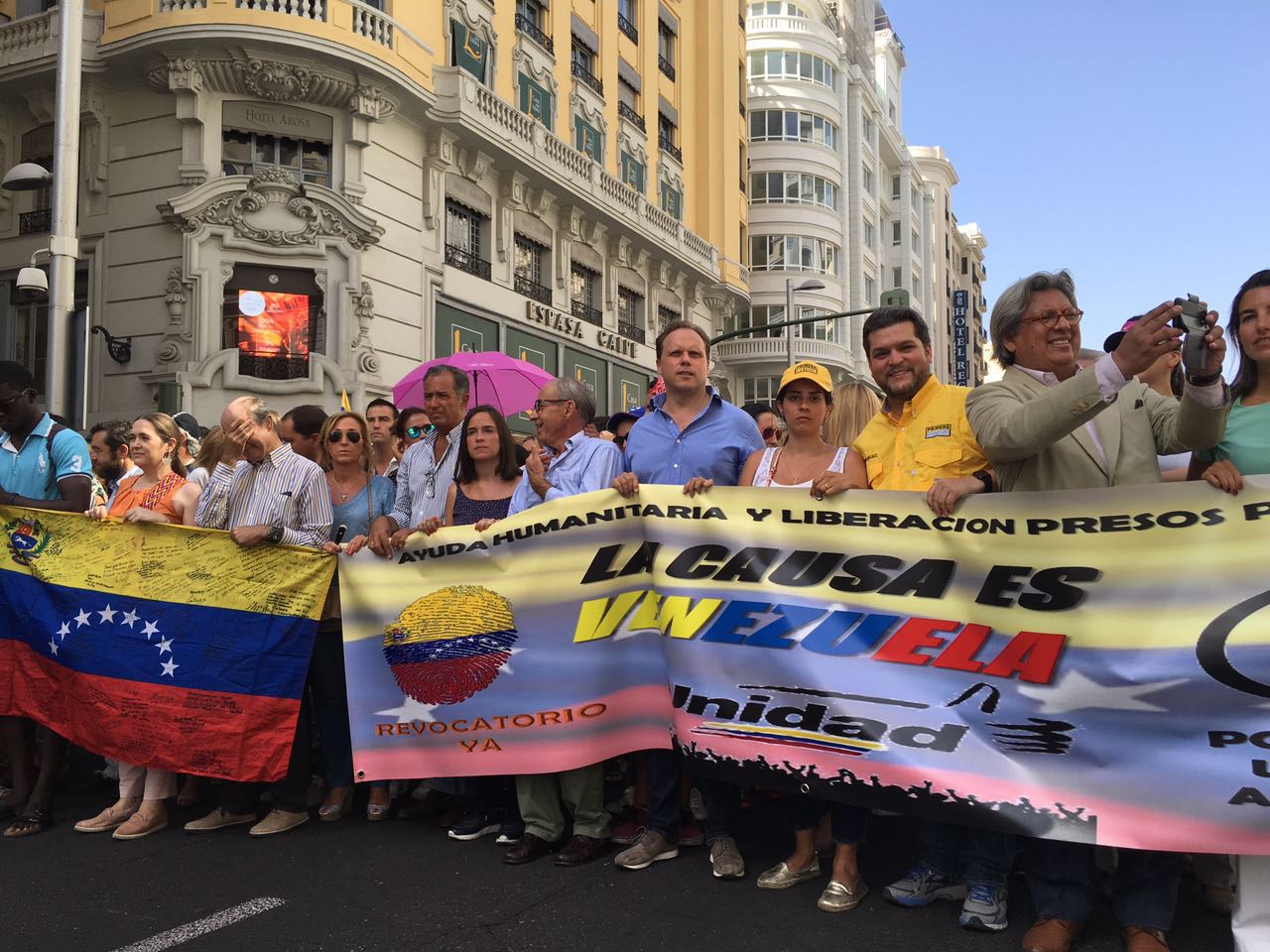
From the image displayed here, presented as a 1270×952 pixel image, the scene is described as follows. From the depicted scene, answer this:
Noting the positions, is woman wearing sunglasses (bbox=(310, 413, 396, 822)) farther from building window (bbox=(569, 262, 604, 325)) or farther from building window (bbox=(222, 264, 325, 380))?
building window (bbox=(569, 262, 604, 325))

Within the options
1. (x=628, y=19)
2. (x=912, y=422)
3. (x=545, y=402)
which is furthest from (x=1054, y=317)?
(x=628, y=19)

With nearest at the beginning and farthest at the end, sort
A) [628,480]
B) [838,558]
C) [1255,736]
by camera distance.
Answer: [1255,736] < [838,558] < [628,480]

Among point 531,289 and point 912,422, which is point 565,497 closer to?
point 912,422

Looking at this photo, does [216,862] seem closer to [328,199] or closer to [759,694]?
[759,694]

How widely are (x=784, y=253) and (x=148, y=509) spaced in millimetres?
35573

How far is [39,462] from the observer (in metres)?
5.68

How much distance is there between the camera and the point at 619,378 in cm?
2730

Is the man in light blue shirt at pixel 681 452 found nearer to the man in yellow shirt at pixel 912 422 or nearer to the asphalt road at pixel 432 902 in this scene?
the asphalt road at pixel 432 902

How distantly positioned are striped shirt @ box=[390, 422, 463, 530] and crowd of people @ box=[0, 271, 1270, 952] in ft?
0.05

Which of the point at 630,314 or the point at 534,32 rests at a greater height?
the point at 534,32

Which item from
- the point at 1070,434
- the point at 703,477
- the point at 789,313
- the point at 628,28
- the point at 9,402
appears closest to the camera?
the point at 1070,434

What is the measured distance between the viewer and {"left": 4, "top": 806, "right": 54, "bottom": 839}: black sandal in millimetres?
5137

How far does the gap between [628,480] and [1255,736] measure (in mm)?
2401

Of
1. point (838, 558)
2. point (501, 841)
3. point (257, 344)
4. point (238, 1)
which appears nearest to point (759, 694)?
point (838, 558)
